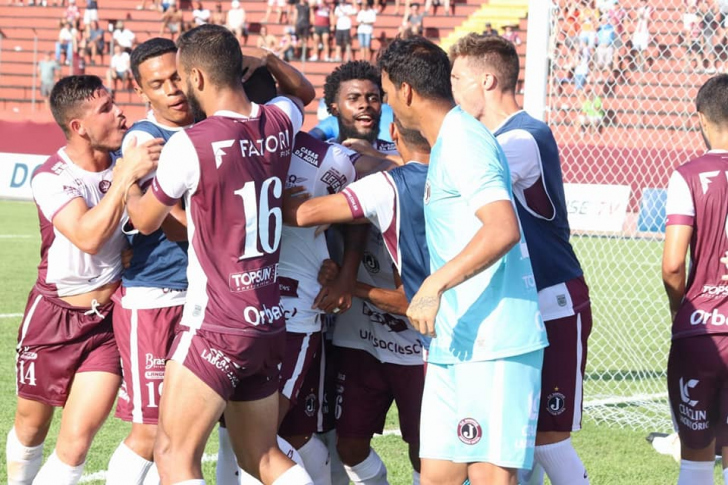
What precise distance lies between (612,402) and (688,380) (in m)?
3.02

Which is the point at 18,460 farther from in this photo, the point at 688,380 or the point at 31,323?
the point at 688,380

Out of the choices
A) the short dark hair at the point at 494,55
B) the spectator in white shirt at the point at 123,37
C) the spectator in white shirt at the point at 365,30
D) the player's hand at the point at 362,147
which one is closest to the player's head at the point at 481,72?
the short dark hair at the point at 494,55

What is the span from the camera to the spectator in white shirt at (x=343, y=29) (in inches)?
1164

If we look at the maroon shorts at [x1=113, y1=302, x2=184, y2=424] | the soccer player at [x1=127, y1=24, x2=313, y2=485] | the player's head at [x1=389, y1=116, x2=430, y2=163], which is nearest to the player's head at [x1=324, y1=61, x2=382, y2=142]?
the player's head at [x1=389, y1=116, x2=430, y2=163]

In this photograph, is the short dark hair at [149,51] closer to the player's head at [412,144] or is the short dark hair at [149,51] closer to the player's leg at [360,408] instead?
the player's head at [412,144]

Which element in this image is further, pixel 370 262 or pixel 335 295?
pixel 370 262

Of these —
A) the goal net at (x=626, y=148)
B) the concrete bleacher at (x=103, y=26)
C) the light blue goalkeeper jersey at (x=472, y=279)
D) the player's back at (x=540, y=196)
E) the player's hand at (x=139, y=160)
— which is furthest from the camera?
the concrete bleacher at (x=103, y=26)

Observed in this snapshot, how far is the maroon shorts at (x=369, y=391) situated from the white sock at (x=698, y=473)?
1398mm

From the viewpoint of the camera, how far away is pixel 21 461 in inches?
201

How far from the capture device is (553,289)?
15.7 feet

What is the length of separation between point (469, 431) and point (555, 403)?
1.03m

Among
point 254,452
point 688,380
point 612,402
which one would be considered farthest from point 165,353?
point 612,402

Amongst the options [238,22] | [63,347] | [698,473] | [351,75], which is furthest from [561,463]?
[238,22]

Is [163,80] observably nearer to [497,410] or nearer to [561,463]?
[497,410]
